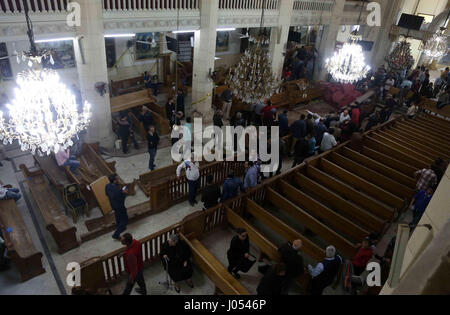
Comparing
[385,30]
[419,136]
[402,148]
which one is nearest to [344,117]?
[402,148]

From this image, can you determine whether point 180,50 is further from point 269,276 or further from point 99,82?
point 269,276

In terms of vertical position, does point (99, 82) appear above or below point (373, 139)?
above

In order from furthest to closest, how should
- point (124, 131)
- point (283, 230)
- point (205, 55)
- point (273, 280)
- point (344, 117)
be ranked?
point (205, 55)
point (344, 117)
point (124, 131)
point (283, 230)
point (273, 280)

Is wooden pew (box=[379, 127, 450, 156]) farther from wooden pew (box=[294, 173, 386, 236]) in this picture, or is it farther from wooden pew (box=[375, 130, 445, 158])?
wooden pew (box=[294, 173, 386, 236])

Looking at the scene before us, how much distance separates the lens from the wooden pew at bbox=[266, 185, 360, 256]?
6575 mm

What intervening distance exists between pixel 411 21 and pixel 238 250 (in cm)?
1837

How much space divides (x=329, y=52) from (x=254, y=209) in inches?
505

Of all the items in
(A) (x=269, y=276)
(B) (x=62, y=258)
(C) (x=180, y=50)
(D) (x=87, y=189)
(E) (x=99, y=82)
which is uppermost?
(C) (x=180, y=50)

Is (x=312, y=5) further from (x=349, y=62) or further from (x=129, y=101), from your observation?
(x=129, y=101)

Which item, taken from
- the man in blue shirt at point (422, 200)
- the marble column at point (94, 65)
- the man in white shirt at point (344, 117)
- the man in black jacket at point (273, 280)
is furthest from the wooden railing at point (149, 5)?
the man in blue shirt at point (422, 200)

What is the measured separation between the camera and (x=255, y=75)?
766cm

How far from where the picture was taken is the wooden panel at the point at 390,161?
31.0 feet

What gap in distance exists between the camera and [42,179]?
842cm
